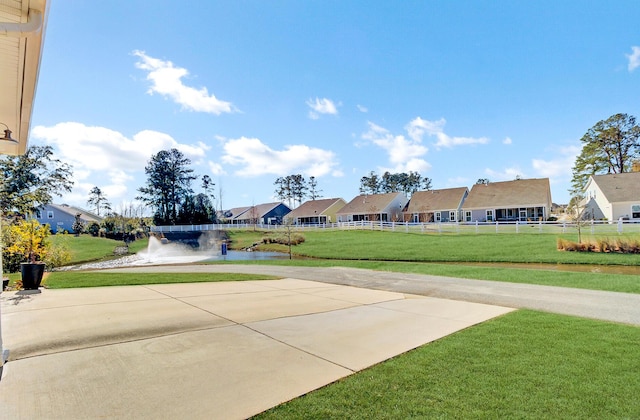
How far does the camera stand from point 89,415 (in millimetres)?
2738

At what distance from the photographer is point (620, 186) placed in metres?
32.5

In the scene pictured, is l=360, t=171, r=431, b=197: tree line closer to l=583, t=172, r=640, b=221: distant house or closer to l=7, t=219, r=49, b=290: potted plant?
l=583, t=172, r=640, b=221: distant house

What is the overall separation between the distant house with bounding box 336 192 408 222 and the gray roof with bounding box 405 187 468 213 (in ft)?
7.99

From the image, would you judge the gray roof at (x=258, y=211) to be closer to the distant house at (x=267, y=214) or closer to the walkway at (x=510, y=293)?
the distant house at (x=267, y=214)

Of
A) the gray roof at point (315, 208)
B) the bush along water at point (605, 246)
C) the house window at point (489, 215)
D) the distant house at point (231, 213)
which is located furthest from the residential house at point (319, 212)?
the bush along water at point (605, 246)

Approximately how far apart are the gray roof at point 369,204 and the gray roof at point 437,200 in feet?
10.8

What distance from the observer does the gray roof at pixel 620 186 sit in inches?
1226

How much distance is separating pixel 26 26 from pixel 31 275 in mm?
7415

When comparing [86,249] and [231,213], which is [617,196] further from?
[231,213]

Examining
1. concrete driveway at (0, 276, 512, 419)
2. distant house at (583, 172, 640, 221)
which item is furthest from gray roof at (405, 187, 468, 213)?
concrete driveway at (0, 276, 512, 419)

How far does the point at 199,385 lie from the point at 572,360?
13.5 ft

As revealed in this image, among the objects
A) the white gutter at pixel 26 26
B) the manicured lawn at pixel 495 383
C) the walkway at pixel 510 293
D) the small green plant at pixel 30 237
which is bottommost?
the walkway at pixel 510 293

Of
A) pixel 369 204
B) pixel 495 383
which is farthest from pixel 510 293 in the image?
pixel 369 204

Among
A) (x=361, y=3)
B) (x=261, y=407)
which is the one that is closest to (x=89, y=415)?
(x=261, y=407)
